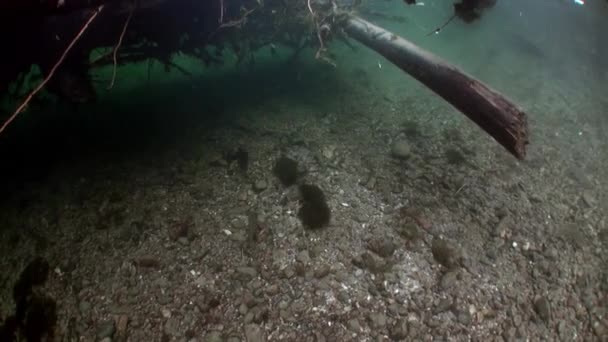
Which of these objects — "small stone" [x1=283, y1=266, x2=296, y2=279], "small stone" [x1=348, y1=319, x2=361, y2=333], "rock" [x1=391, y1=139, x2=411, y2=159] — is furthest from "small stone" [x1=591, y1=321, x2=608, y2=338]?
"small stone" [x1=283, y1=266, x2=296, y2=279]

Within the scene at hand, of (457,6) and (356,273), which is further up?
(457,6)

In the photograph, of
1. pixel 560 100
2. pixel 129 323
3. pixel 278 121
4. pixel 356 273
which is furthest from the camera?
pixel 560 100

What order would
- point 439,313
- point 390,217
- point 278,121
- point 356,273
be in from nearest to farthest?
point 439,313, point 356,273, point 390,217, point 278,121

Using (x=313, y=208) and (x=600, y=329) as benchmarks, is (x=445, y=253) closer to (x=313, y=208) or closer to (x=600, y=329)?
(x=313, y=208)

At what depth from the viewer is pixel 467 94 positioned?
4090 millimetres

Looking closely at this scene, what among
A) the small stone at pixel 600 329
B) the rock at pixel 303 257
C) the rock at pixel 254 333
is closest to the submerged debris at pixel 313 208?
the rock at pixel 303 257

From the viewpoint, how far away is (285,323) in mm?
3285

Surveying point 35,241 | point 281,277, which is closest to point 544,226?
point 281,277

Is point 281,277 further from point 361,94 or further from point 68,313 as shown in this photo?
point 361,94

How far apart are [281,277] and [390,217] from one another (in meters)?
1.83

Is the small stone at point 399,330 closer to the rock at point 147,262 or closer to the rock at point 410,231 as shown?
the rock at point 410,231

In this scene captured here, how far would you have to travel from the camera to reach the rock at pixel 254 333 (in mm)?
3143

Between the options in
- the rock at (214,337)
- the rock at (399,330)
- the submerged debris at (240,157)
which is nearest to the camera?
the rock at (214,337)

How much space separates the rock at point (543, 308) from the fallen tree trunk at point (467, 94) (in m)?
→ 1.91
